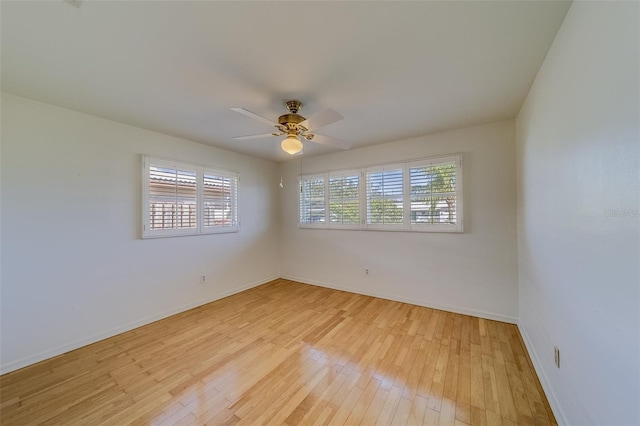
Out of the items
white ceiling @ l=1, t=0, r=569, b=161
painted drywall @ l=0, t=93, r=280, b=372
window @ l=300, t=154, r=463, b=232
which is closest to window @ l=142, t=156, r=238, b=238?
painted drywall @ l=0, t=93, r=280, b=372

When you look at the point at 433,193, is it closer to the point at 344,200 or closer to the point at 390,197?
the point at 390,197

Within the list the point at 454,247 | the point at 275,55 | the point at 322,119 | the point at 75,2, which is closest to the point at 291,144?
the point at 322,119

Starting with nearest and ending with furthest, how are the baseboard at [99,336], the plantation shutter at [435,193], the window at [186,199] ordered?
the baseboard at [99,336]
the window at [186,199]
the plantation shutter at [435,193]

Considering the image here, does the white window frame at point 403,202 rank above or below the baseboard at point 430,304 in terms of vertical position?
above

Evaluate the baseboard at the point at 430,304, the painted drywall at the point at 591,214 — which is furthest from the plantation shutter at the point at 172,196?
the painted drywall at the point at 591,214

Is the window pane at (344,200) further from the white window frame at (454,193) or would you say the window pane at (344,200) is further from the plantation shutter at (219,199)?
the plantation shutter at (219,199)

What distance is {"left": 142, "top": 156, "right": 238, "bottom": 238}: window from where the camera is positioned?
10.1 feet

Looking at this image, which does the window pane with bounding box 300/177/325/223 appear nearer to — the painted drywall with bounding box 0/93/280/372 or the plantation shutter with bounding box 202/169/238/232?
the plantation shutter with bounding box 202/169/238/232

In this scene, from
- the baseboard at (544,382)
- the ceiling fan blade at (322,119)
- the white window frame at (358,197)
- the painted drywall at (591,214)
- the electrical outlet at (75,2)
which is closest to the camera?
the painted drywall at (591,214)

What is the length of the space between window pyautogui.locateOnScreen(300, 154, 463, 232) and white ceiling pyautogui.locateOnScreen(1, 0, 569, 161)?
97 centimetres

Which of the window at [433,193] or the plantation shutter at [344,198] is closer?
the window at [433,193]

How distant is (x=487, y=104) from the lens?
7.96 ft

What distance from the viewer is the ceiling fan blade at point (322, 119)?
75.6 inches

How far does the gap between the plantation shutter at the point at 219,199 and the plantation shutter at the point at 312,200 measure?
50.9 inches
